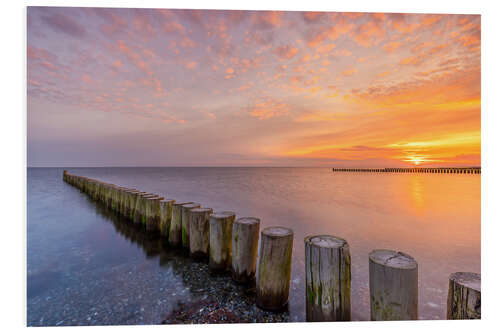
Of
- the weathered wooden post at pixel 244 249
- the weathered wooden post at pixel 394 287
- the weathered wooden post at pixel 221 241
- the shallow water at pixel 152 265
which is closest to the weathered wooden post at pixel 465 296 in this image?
the weathered wooden post at pixel 394 287

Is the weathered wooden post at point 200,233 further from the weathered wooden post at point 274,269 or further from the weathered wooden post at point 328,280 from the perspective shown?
the weathered wooden post at point 328,280

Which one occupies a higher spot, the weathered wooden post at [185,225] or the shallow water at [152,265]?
the weathered wooden post at [185,225]

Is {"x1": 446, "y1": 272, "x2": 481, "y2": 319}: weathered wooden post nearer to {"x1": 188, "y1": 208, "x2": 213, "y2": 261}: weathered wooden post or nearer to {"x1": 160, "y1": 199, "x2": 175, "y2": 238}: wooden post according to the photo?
{"x1": 188, "y1": 208, "x2": 213, "y2": 261}: weathered wooden post

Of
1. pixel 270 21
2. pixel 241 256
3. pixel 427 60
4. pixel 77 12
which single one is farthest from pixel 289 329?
pixel 77 12

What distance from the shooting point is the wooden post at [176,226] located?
3.98 meters

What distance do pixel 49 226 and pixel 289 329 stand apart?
7.49 m

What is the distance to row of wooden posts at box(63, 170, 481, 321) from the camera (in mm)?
1596

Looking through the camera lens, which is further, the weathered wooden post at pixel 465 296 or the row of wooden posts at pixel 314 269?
the row of wooden posts at pixel 314 269

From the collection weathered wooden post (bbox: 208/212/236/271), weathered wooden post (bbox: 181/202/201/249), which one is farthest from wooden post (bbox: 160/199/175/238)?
weathered wooden post (bbox: 208/212/236/271)

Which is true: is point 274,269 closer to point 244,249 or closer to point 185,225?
point 244,249

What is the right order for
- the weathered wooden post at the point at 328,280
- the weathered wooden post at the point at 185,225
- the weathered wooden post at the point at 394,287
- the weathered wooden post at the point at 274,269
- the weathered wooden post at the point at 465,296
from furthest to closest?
the weathered wooden post at the point at 185,225
the weathered wooden post at the point at 274,269
the weathered wooden post at the point at 328,280
the weathered wooden post at the point at 394,287
the weathered wooden post at the point at 465,296

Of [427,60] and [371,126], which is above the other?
[427,60]

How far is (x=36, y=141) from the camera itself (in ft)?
10.8

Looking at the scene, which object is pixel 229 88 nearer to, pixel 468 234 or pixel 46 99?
pixel 46 99
